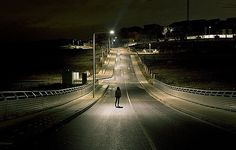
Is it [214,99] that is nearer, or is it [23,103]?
[23,103]

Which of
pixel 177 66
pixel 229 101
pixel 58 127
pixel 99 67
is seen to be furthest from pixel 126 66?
pixel 58 127

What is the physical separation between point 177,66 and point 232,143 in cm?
10723

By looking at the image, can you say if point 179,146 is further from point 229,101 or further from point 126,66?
point 126,66

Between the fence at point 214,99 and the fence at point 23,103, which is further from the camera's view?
the fence at point 214,99

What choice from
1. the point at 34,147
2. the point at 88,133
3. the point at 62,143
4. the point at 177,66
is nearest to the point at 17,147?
the point at 34,147

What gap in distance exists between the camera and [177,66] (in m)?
119

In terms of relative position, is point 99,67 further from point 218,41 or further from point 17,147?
point 17,147

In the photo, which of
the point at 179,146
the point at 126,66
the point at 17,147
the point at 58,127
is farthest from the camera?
the point at 126,66

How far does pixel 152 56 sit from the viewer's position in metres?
154

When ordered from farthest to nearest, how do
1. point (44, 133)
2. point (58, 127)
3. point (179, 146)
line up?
point (58, 127)
point (44, 133)
point (179, 146)

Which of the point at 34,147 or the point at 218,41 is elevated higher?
the point at 218,41

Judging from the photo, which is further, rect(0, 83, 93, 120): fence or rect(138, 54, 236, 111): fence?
rect(138, 54, 236, 111): fence

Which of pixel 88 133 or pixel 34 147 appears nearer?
pixel 34 147

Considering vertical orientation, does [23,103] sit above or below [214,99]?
above
